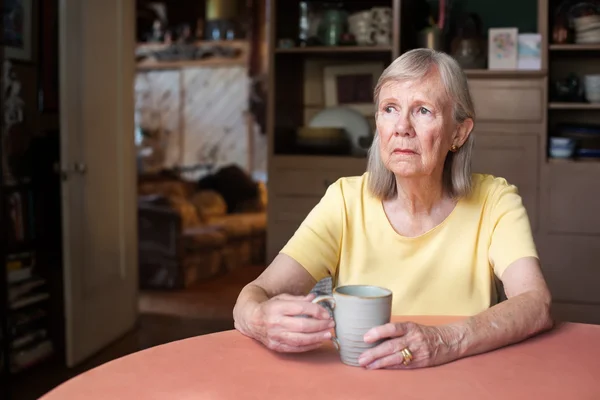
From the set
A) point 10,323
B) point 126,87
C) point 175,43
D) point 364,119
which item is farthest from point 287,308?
point 175,43

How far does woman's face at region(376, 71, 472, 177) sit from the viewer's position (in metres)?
1.49

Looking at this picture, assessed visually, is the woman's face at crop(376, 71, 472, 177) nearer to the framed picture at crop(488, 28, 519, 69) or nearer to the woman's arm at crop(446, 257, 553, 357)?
the woman's arm at crop(446, 257, 553, 357)

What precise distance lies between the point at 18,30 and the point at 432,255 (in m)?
2.53

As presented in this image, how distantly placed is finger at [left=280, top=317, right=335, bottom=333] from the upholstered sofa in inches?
164

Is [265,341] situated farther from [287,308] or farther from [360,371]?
[360,371]

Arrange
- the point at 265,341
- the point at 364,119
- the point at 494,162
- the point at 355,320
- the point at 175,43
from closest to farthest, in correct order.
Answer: the point at 355,320
the point at 265,341
the point at 494,162
the point at 364,119
the point at 175,43

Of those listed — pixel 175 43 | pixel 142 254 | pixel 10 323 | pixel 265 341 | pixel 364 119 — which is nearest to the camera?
pixel 265 341

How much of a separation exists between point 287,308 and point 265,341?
0.08 meters

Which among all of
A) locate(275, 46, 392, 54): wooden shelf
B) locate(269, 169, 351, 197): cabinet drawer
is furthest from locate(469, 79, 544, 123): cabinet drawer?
locate(269, 169, 351, 197): cabinet drawer

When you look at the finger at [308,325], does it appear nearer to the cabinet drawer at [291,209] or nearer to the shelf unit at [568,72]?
the cabinet drawer at [291,209]

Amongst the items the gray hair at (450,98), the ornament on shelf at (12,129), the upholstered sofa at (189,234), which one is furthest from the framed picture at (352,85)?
the gray hair at (450,98)

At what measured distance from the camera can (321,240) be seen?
1.58 m

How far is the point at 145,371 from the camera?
3.56 ft

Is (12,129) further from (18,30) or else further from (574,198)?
(574,198)
